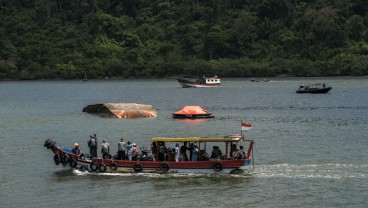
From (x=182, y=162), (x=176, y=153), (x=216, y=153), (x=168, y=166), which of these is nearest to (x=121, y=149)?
(x=168, y=166)

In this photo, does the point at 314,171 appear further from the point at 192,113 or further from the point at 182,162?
the point at 192,113

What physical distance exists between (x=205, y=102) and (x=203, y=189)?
10801cm

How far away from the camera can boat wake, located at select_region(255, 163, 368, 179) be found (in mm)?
65062

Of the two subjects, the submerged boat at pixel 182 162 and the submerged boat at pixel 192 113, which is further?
the submerged boat at pixel 192 113

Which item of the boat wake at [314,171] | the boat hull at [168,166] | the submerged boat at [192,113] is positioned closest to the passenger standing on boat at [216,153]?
the boat hull at [168,166]

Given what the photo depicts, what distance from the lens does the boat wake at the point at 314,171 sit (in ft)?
213

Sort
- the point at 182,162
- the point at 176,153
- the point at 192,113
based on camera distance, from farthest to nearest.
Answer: the point at 192,113, the point at 176,153, the point at 182,162

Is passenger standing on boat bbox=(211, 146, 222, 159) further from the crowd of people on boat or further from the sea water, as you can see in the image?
the sea water

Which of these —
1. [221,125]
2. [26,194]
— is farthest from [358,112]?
[26,194]

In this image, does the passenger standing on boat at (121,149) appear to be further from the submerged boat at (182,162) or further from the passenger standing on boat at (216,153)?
the passenger standing on boat at (216,153)

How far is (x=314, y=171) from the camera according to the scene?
221ft

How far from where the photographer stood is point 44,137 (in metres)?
96.6

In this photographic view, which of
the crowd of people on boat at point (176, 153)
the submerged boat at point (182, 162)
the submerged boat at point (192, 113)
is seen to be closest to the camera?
the submerged boat at point (182, 162)

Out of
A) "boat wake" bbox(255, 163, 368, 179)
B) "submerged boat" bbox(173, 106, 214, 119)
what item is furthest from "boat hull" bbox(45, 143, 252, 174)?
"submerged boat" bbox(173, 106, 214, 119)
